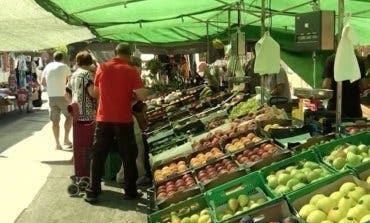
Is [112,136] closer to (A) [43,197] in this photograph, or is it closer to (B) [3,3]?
(A) [43,197]

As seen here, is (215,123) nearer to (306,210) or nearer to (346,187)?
(346,187)

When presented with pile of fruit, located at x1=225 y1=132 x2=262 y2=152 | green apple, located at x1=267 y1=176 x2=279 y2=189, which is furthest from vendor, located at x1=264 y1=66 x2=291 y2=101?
green apple, located at x1=267 y1=176 x2=279 y2=189

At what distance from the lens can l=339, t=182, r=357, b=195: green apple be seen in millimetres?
3406

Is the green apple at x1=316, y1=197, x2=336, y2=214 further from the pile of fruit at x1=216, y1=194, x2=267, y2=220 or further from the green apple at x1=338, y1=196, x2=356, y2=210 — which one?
the pile of fruit at x1=216, y1=194, x2=267, y2=220

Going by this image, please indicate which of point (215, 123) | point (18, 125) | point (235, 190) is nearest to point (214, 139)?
point (215, 123)

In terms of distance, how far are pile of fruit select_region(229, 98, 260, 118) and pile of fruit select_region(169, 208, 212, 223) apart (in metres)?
3.53

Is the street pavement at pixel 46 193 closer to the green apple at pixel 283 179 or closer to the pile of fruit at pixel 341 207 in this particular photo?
the green apple at pixel 283 179

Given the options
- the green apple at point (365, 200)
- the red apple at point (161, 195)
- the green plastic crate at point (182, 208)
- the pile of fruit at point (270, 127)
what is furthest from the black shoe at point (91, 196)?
the green apple at point (365, 200)

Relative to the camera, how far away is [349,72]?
4.60m

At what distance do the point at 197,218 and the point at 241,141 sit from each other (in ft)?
6.41

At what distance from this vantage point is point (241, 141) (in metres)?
5.76

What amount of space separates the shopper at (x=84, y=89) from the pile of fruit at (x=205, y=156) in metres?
1.95

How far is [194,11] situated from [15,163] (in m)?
4.13

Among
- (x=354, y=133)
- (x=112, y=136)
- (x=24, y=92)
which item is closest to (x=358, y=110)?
(x=354, y=133)
